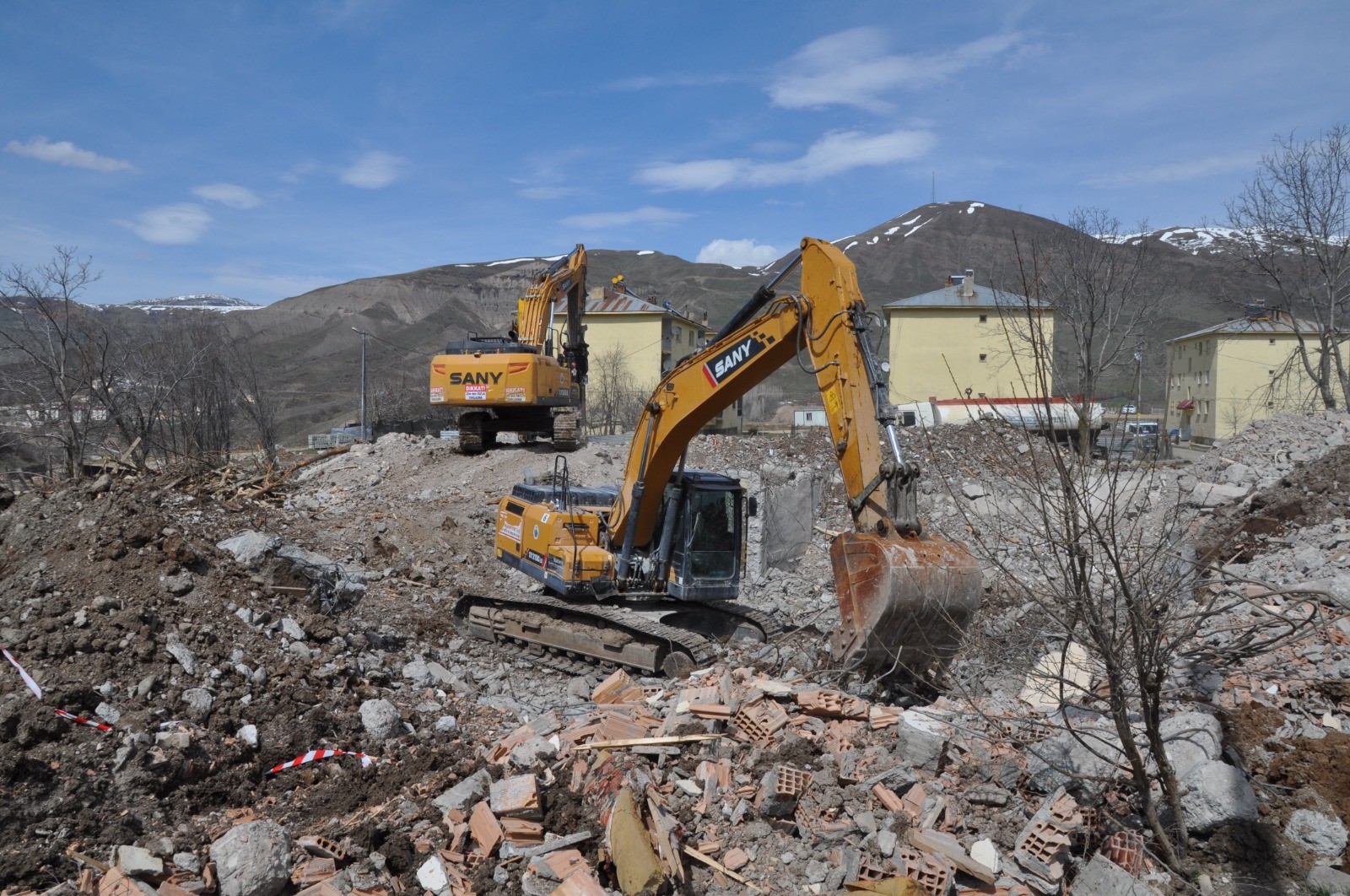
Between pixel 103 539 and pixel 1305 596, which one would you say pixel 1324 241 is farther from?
pixel 103 539

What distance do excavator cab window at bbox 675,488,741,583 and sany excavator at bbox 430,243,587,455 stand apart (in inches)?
371

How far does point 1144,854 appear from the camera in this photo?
4.42m

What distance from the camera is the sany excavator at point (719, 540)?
19.0 feet

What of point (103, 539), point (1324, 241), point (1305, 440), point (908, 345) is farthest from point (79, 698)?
point (908, 345)

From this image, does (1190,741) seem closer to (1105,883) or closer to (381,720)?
(1105,883)

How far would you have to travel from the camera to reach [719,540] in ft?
30.5

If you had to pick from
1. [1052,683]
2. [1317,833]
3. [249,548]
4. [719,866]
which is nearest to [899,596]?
[1052,683]

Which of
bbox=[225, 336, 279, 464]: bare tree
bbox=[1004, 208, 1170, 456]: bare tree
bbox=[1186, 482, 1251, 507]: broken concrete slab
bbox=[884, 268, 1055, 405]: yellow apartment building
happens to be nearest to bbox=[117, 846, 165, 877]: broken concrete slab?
bbox=[1186, 482, 1251, 507]: broken concrete slab

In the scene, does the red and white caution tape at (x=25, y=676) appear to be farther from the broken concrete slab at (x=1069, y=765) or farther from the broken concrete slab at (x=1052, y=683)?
the broken concrete slab at (x=1052, y=683)

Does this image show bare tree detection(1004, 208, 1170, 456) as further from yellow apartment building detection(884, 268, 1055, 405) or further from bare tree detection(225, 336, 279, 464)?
bare tree detection(225, 336, 279, 464)

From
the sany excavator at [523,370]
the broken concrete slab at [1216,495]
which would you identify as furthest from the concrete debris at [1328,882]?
the sany excavator at [523,370]

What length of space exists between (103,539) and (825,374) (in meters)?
6.75

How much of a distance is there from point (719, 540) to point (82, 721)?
559 cm

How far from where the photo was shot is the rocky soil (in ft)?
14.9
